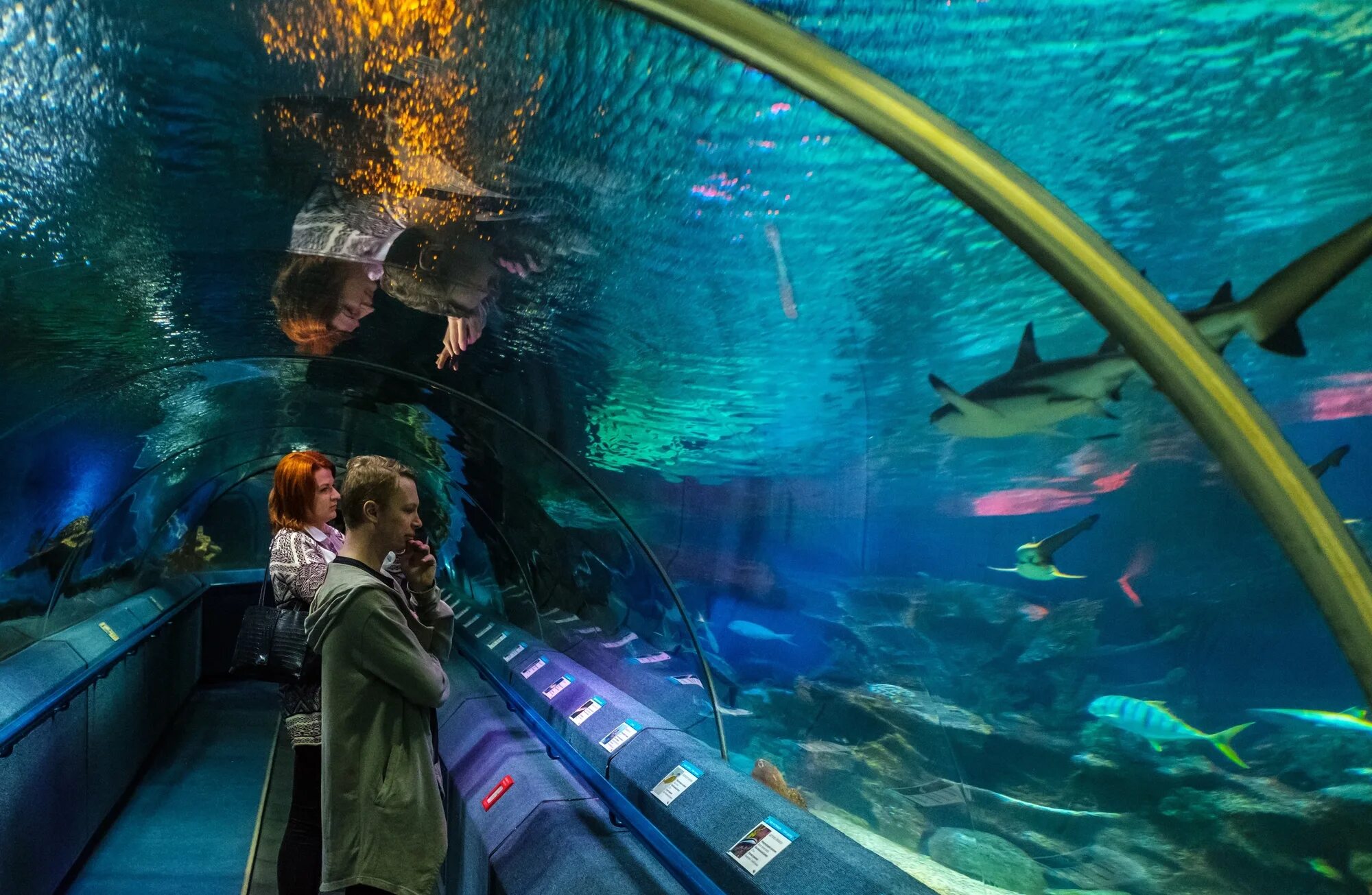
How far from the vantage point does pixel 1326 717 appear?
312 cm

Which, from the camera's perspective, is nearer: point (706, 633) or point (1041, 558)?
point (1041, 558)

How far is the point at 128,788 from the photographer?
692 cm

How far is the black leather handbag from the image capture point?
130 inches

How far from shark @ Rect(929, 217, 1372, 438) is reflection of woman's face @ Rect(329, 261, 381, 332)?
279 centimetres

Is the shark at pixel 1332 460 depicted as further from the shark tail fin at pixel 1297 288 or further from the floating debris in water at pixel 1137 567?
the floating debris in water at pixel 1137 567

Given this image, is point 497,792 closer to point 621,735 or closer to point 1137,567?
point 621,735

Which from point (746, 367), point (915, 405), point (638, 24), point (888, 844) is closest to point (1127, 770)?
point (888, 844)

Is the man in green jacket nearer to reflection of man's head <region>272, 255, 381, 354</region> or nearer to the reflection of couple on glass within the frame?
the reflection of couple on glass

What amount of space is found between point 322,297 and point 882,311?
3.32 metres

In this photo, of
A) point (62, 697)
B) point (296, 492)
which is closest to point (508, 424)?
point (296, 492)

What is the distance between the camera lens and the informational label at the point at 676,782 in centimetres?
320

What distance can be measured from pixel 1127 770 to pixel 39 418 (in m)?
6.20

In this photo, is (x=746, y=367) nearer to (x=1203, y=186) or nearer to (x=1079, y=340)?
(x=1079, y=340)

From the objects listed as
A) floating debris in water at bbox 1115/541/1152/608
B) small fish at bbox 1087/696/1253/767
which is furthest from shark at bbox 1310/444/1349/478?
small fish at bbox 1087/696/1253/767
